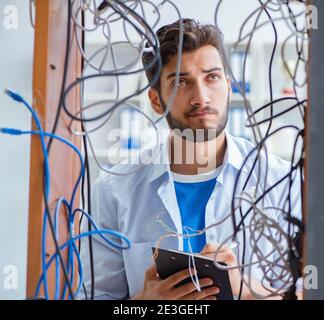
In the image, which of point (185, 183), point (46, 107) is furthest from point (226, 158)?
point (46, 107)

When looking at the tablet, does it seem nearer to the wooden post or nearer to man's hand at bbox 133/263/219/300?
man's hand at bbox 133/263/219/300

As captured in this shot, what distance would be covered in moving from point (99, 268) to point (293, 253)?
28.6 inches

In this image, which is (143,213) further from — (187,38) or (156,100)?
(187,38)

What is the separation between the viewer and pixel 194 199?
1.37 metres

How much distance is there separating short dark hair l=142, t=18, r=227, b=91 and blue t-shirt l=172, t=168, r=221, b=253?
34 centimetres

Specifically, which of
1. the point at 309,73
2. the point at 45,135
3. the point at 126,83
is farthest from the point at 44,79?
the point at 126,83

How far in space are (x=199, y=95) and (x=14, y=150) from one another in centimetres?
52

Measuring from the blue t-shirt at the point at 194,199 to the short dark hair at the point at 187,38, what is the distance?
335 mm

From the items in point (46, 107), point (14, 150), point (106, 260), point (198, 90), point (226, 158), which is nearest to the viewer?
point (46, 107)

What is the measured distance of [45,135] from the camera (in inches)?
28.6

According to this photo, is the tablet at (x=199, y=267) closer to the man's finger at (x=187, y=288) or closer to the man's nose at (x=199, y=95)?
the man's finger at (x=187, y=288)

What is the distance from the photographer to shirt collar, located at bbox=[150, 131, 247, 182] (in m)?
1.44

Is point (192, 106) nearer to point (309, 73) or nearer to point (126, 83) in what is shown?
point (309, 73)

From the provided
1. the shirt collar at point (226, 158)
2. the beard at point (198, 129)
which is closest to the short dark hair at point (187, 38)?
the beard at point (198, 129)
